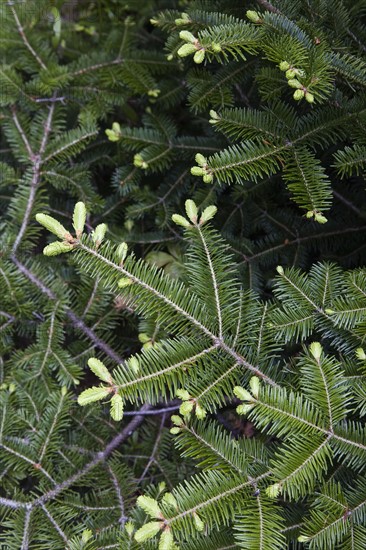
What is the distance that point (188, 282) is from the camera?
119 cm

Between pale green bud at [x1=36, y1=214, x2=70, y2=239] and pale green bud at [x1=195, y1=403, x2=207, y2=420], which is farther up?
pale green bud at [x1=36, y1=214, x2=70, y2=239]

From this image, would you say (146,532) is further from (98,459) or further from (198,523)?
(98,459)

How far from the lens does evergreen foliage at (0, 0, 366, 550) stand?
3.46 ft

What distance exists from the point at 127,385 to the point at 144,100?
1287 millimetres

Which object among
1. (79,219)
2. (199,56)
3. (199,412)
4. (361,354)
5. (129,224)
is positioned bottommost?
(129,224)

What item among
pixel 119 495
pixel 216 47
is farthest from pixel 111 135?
pixel 119 495

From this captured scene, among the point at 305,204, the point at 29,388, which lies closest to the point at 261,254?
the point at 305,204

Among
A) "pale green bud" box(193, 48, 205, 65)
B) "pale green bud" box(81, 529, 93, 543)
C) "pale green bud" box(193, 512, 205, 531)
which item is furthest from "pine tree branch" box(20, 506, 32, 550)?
"pale green bud" box(193, 48, 205, 65)

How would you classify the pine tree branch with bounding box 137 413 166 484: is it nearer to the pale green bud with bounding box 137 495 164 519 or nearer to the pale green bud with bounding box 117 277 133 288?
the pale green bud with bounding box 137 495 164 519

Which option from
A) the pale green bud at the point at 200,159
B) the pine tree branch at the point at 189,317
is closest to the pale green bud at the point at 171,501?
the pine tree branch at the point at 189,317

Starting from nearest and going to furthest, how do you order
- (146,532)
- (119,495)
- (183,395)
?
(146,532), (183,395), (119,495)

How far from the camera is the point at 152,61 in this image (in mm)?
1817

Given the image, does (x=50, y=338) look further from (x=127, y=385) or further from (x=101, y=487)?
(x=127, y=385)

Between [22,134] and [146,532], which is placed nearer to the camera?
[146,532]
